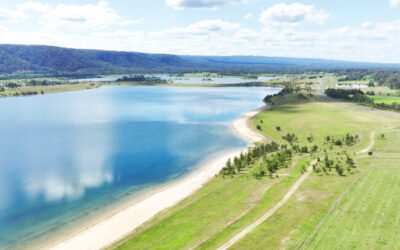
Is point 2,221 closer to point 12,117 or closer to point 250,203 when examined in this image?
point 250,203

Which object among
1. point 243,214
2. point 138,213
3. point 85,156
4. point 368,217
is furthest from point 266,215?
point 85,156

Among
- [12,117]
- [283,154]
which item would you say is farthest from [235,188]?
[12,117]

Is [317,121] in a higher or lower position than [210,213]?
higher

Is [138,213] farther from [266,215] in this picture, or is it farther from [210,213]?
[266,215]

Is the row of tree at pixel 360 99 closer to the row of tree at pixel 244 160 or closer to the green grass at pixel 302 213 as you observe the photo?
the green grass at pixel 302 213

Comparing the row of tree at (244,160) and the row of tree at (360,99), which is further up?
the row of tree at (360,99)

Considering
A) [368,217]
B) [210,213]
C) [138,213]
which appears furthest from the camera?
[138,213]

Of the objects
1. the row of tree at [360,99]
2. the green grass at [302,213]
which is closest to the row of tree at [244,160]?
the green grass at [302,213]
